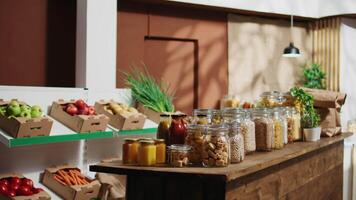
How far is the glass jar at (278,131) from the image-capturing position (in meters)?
2.59

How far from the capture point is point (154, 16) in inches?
214

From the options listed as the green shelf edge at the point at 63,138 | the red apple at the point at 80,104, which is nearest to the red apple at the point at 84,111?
the red apple at the point at 80,104

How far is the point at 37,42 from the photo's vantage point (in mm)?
4438

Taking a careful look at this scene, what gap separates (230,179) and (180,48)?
4.10m

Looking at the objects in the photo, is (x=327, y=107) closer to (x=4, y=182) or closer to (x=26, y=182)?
(x=26, y=182)

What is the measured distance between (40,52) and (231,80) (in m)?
2.78

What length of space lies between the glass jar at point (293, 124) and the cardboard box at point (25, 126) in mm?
1662

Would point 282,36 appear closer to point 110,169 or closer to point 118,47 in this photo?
point 118,47

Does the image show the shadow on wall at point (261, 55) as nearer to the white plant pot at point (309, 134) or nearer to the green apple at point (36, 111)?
the white plant pot at point (309, 134)

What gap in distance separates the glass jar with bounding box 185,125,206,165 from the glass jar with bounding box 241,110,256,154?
410 millimetres

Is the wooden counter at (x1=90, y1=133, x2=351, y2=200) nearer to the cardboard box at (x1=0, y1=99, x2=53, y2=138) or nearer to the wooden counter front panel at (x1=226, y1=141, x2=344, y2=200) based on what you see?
the wooden counter front panel at (x1=226, y1=141, x2=344, y2=200)

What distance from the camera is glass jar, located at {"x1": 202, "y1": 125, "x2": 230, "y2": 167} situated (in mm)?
1915

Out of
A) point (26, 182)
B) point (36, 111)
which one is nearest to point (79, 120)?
point (36, 111)

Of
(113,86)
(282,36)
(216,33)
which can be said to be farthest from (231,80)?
(113,86)
